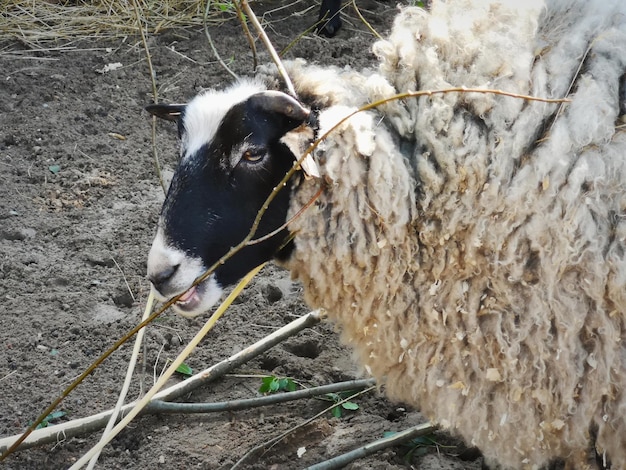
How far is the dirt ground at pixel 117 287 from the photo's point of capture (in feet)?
10.2

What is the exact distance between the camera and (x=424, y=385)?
2.55 m

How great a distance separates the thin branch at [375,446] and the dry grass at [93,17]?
3706 mm

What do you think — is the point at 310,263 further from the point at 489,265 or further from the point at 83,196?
the point at 83,196

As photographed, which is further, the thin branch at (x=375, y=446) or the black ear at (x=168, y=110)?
the thin branch at (x=375, y=446)

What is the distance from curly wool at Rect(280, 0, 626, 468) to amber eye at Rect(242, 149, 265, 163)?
162 millimetres

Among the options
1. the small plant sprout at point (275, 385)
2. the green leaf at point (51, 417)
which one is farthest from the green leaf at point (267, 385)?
the green leaf at point (51, 417)

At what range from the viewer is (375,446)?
2.96 meters

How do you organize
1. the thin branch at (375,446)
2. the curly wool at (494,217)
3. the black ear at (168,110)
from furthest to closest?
the thin branch at (375,446), the black ear at (168,110), the curly wool at (494,217)

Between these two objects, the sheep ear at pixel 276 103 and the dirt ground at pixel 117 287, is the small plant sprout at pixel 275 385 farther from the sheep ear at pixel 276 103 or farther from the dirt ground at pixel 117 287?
the sheep ear at pixel 276 103

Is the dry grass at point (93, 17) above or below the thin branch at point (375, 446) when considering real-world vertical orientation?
above

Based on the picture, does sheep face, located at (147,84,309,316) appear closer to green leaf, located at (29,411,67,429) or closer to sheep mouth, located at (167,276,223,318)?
sheep mouth, located at (167,276,223,318)

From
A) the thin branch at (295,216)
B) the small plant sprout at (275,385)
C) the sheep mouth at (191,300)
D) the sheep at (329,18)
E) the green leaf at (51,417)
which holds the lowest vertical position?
the green leaf at (51,417)

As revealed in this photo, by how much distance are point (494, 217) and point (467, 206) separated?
81 mm

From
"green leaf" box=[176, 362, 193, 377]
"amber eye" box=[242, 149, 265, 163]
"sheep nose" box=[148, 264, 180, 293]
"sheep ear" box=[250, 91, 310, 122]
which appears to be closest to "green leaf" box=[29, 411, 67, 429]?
"green leaf" box=[176, 362, 193, 377]
